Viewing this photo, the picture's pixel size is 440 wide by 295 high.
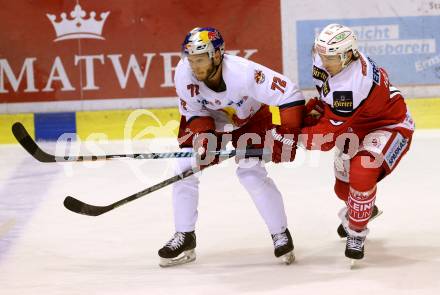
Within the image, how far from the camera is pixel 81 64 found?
21.1ft

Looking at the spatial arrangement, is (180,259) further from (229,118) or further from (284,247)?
(229,118)

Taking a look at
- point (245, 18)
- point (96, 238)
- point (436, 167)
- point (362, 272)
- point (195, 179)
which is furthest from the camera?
point (245, 18)

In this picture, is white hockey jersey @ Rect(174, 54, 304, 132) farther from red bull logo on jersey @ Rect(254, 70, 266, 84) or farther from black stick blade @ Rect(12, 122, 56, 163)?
black stick blade @ Rect(12, 122, 56, 163)

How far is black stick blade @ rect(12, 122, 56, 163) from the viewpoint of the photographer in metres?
3.95

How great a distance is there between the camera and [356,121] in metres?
3.73

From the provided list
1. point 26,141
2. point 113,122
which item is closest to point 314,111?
point 26,141

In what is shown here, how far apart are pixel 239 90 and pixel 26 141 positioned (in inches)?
35.3

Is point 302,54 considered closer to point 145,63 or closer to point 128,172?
point 145,63

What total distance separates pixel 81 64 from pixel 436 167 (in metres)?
2.43

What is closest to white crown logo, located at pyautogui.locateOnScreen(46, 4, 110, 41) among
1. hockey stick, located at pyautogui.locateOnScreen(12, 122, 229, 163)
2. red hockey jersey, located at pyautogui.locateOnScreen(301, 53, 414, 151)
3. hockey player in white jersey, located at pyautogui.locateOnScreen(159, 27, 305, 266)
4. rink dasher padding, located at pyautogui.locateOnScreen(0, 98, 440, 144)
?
rink dasher padding, located at pyautogui.locateOnScreen(0, 98, 440, 144)

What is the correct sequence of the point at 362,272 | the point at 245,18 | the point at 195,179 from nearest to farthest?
the point at 362,272 < the point at 195,179 < the point at 245,18

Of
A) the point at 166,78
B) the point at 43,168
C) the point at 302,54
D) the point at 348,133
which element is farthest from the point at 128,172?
Answer: the point at 348,133

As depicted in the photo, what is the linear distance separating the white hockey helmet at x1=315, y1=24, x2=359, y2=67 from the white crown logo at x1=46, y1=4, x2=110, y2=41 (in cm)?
300

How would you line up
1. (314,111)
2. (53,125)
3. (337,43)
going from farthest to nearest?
(53,125)
(314,111)
(337,43)
